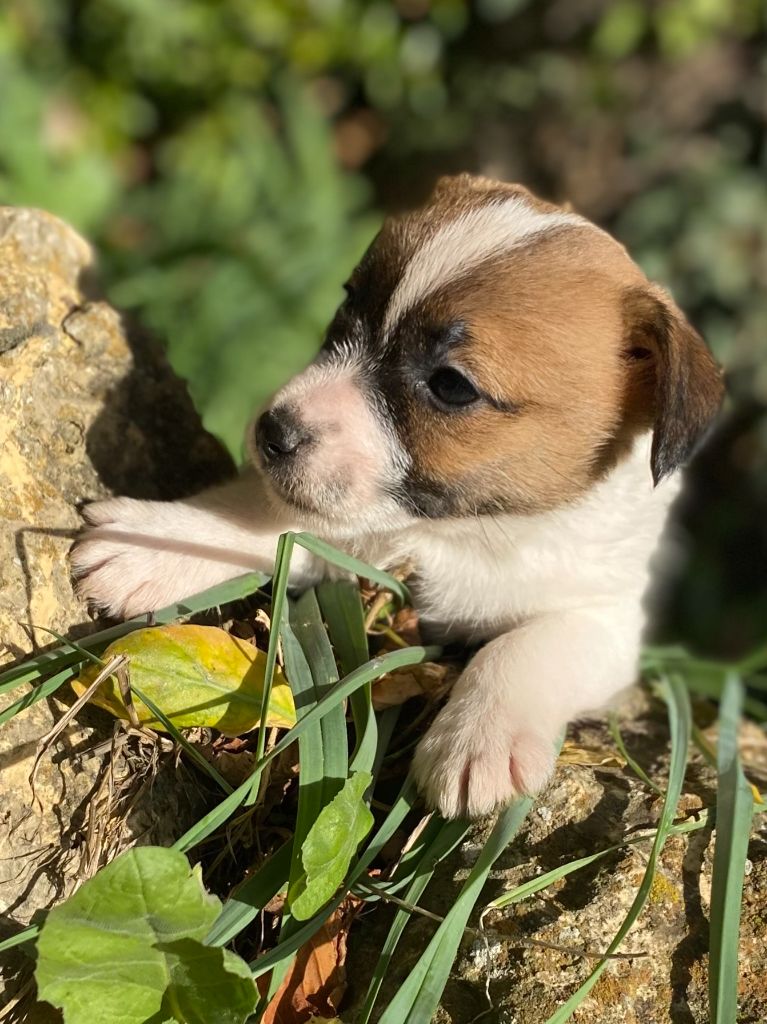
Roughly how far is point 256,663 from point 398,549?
1.93 feet

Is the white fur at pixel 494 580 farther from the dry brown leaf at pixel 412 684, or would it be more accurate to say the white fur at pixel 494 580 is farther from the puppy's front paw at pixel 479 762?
the dry brown leaf at pixel 412 684

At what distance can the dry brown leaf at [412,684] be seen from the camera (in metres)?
2.53

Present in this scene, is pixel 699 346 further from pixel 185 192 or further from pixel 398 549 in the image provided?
pixel 185 192

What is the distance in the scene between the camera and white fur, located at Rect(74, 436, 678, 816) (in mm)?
2326

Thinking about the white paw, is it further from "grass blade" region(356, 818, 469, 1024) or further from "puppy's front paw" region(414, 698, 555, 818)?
"grass blade" region(356, 818, 469, 1024)

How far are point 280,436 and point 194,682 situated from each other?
639 millimetres

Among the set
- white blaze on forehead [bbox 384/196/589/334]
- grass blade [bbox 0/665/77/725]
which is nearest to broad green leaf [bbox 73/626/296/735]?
grass blade [bbox 0/665/77/725]

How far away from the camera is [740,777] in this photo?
2.36m

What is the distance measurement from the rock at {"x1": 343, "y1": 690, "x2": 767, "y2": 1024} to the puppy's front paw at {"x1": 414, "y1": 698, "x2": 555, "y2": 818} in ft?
0.38

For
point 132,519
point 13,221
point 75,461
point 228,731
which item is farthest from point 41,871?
point 13,221

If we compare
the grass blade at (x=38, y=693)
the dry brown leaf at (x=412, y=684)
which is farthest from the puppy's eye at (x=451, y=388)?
the grass blade at (x=38, y=693)

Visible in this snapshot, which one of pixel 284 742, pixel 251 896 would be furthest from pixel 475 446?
pixel 251 896

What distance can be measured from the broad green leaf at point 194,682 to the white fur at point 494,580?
254 millimetres

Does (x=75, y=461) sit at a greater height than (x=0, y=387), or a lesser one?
lesser
